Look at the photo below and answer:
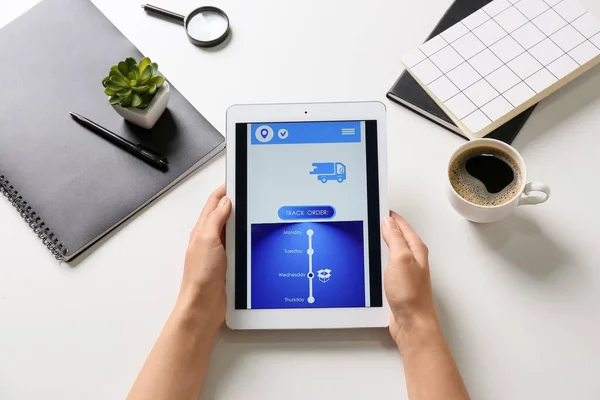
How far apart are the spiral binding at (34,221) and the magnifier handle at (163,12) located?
390 mm

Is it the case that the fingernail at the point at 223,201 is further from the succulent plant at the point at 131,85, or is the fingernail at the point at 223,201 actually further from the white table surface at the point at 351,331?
the succulent plant at the point at 131,85

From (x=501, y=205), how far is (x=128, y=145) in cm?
58

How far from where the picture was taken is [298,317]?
776 mm

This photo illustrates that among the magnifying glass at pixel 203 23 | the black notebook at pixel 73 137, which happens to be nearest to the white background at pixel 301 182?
the black notebook at pixel 73 137

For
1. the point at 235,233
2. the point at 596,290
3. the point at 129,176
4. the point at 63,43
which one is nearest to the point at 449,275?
the point at 596,290

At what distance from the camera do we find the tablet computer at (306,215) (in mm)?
779

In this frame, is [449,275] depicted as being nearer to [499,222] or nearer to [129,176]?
[499,222]

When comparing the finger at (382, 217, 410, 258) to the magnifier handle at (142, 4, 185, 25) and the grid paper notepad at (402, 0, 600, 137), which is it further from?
the magnifier handle at (142, 4, 185, 25)

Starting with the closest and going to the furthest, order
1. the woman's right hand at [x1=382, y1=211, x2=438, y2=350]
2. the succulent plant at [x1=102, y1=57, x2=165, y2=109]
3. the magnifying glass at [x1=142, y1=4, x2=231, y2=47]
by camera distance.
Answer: the woman's right hand at [x1=382, y1=211, x2=438, y2=350] < the succulent plant at [x1=102, y1=57, x2=165, y2=109] < the magnifying glass at [x1=142, y1=4, x2=231, y2=47]

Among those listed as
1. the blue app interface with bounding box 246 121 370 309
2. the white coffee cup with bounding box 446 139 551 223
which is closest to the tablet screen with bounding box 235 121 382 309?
the blue app interface with bounding box 246 121 370 309

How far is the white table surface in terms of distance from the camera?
2.49ft

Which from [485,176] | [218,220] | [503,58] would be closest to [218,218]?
[218,220]

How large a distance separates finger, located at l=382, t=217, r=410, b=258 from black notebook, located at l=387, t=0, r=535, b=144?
215 millimetres

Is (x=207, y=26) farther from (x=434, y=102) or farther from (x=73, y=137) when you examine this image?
(x=434, y=102)
